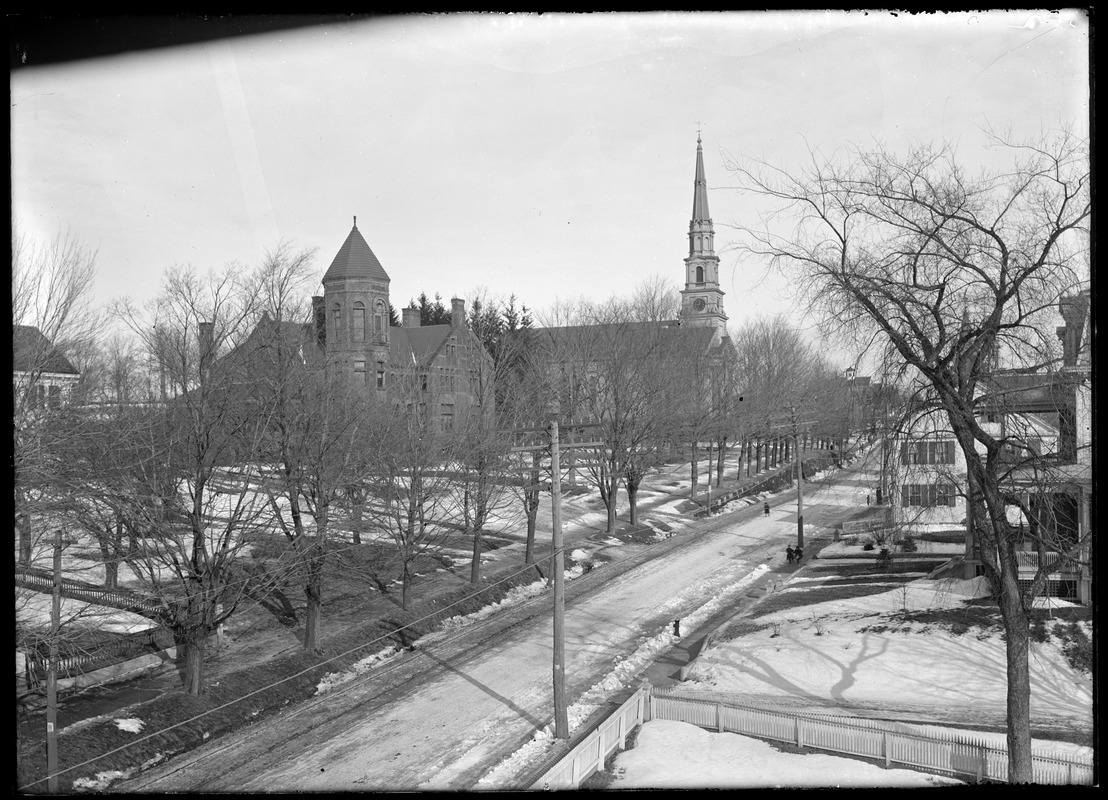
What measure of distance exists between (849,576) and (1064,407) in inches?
760

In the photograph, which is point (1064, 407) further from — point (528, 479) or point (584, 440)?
point (584, 440)

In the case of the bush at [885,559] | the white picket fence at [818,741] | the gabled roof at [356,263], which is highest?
the gabled roof at [356,263]

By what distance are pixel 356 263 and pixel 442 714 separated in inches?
1342

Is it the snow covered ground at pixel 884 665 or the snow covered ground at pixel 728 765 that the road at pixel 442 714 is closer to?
the snow covered ground at pixel 728 765

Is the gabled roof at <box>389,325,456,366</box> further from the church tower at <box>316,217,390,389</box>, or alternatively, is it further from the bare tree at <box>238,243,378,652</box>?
the bare tree at <box>238,243,378,652</box>

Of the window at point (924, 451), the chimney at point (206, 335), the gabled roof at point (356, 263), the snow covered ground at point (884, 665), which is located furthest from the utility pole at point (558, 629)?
the gabled roof at point (356, 263)

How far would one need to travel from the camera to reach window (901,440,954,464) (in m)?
10.4

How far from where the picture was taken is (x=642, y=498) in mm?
47906

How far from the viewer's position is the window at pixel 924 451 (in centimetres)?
1041

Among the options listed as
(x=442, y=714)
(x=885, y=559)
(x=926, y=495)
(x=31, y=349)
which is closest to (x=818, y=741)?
(x=926, y=495)

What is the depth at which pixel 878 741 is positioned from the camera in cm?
1138

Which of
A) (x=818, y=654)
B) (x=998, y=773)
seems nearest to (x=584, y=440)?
(x=818, y=654)

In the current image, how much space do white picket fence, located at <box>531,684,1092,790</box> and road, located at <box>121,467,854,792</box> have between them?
1.80 metres

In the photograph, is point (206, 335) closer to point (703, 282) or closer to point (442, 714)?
point (442, 714)
